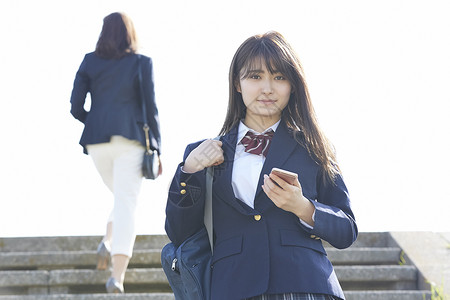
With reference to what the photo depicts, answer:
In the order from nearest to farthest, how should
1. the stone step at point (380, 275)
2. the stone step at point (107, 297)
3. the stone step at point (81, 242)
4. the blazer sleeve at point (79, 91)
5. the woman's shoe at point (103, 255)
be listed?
the stone step at point (107, 297) < the blazer sleeve at point (79, 91) < the stone step at point (380, 275) < the woman's shoe at point (103, 255) < the stone step at point (81, 242)

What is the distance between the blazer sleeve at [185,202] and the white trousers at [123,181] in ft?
9.06

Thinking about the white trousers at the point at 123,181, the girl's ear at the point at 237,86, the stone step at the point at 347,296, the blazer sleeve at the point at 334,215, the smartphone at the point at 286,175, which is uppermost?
the girl's ear at the point at 237,86

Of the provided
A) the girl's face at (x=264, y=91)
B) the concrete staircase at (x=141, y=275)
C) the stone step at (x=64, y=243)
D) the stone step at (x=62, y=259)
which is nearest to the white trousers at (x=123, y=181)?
the concrete staircase at (x=141, y=275)

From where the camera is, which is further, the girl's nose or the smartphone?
the girl's nose

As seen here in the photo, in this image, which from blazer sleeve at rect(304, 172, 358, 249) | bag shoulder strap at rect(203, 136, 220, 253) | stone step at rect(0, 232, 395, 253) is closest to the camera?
blazer sleeve at rect(304, 172, 358, 249)

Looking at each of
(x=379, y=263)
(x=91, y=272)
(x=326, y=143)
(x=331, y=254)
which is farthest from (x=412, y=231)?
(x=326, y=143)

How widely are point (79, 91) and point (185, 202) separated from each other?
9.88 feet

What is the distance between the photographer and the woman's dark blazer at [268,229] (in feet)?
7.40

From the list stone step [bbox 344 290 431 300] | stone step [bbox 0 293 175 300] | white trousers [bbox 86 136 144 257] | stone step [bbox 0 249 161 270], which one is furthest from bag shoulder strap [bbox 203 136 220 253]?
stone step [bbox 0 249 161 270]

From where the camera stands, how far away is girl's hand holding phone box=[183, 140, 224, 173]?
2.35 meters

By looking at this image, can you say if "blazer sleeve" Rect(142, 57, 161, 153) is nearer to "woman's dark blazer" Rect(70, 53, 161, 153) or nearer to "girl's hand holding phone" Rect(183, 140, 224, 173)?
"woman's dark blazer" Rect(70, 53, 161, 153)

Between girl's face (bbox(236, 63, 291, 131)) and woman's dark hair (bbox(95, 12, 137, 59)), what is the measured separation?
2927 millimetres

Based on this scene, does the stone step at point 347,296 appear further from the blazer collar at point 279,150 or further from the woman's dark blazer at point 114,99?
the blazer collar at point 279,150

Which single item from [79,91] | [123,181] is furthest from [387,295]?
[79,91]
